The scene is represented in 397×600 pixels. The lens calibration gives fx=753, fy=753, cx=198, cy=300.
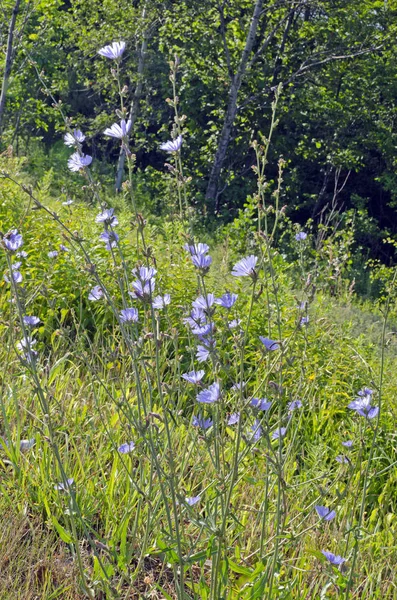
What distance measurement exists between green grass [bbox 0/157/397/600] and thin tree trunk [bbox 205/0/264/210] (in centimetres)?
629

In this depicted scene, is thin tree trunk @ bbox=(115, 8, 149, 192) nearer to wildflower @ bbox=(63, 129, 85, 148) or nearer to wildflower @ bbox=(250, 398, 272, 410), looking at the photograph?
wildflower @ bbox=(63, 129, 85, 148)

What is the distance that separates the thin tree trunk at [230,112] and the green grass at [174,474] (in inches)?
248

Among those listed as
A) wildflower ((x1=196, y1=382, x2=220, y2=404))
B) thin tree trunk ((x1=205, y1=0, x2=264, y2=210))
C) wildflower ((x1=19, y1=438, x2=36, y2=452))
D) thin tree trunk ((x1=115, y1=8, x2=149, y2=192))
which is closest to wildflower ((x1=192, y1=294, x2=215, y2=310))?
wildflower ((x1=196, y1=382, x2=220, y2=404))

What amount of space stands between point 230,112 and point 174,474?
29.7 feet

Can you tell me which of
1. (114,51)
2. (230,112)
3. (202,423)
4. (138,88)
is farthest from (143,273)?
(138,88)

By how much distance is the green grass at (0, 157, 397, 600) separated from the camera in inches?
67.4

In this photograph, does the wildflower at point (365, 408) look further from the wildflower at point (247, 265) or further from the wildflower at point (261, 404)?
the wildflower at point (247, 265)

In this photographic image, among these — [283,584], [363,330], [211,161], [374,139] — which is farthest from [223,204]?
[283,584]

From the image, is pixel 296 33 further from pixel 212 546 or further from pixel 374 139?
pixel 212 546

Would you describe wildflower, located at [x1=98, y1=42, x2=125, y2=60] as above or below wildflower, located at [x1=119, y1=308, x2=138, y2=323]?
above

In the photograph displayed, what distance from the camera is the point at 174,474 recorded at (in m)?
1.59

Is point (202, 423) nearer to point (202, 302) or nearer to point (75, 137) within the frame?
point (202, 302)

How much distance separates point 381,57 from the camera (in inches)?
453

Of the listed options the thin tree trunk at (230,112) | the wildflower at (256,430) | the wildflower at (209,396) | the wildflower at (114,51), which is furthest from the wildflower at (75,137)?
the thin tree trunk at (230,112)
